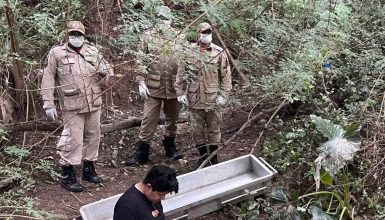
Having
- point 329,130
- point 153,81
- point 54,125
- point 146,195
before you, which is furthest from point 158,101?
point 146,195

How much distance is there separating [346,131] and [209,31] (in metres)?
1.75

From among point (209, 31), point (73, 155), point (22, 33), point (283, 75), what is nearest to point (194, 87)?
point (209, 31)

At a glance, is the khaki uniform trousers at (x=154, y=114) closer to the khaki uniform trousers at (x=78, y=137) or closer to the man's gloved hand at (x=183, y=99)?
the man's gloved hand at (x=183, y=99)

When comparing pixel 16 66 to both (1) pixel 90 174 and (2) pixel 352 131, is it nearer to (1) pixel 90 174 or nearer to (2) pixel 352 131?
(1) pixel 90 174

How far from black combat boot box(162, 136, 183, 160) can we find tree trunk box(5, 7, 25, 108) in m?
1.85

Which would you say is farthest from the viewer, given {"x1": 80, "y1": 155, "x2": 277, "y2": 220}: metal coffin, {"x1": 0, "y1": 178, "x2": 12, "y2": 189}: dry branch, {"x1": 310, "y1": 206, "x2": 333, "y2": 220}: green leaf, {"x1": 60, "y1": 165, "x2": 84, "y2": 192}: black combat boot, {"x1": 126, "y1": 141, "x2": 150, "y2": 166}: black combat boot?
{"x1": 126, "y1": 141, "x2": 150, "y2": 166}: black combat boot

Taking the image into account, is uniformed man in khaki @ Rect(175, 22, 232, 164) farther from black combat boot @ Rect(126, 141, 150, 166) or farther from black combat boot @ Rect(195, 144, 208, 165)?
black combat boot @ Rect(126, 141, 150, 166)

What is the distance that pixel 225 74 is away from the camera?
570cm

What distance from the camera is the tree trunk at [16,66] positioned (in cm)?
487

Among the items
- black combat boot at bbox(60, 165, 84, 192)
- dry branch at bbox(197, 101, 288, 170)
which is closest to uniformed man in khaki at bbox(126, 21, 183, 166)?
dry branch at bbox(197, 101, 288, 170)

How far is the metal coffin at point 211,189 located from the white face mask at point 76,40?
1600 mm

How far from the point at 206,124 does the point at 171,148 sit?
2.34 ft

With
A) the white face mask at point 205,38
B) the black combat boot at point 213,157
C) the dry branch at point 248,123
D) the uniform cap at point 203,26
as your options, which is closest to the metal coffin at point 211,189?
the dry branch at point 248,123

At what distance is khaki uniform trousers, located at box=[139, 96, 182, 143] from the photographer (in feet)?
19.9
